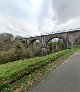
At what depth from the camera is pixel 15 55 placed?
5981cm

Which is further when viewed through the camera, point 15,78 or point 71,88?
point 15,78

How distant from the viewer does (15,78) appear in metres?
11.8

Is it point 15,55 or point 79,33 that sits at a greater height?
point 79,33

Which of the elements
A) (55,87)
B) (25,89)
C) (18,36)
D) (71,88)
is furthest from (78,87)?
(18,36)

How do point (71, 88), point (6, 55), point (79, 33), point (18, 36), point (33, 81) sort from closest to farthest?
point (71, 88) < point (33, 81) < point (6, 55) < point (79, 33) < point (18, 36)

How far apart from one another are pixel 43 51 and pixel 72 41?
1499 centimetres

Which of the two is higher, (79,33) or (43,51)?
(79,33)

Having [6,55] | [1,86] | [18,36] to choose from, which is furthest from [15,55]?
[1,86]

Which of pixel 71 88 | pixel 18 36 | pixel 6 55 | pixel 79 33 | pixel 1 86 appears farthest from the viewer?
pixel 18 36

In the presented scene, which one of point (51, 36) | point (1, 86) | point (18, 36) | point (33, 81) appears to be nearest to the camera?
point (1, 86)

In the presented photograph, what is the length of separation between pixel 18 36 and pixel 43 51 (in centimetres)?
1747

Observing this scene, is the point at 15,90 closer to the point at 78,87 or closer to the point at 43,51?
the point at 78,87

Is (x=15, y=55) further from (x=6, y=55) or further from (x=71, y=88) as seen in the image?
(x=71, y=88)

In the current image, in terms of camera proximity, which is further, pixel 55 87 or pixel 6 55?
pixel 6 55
